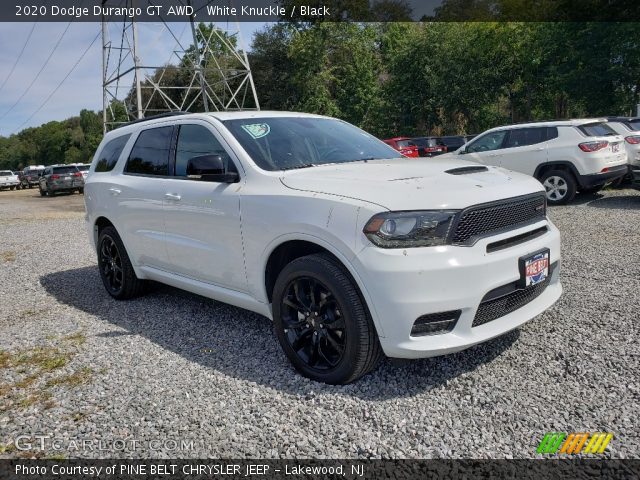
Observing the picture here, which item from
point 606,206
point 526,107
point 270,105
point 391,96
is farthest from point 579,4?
point 270,105

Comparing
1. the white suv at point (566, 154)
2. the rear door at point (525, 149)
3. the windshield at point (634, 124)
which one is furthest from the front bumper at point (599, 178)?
the windshield at point (634, 124)

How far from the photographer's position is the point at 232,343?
414 cm

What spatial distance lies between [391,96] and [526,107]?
8.79m

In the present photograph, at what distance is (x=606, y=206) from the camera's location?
32.7ft

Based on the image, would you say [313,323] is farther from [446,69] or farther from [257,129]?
[446,69]

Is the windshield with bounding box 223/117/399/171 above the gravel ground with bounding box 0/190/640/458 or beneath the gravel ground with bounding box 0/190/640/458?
above

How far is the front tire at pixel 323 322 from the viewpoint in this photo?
301cm

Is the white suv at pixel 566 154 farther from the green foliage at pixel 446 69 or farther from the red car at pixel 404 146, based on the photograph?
the green foliage at pixel 446 69

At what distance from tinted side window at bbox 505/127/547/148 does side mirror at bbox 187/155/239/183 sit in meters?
8.83

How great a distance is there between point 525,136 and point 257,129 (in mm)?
8592

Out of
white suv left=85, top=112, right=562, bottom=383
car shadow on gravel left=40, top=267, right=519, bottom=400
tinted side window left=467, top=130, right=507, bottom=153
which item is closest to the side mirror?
white suv left=85, top=112, right=562, bottom=383

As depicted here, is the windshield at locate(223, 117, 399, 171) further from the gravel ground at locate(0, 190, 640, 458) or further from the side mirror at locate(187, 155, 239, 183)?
the gravel ground at locate(0, 190, 640, 458)

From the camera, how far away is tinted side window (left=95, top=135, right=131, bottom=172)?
555 centimetres

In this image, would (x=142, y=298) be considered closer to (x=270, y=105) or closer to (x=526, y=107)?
(x=526, y=107)
